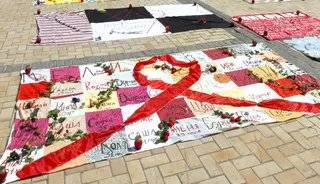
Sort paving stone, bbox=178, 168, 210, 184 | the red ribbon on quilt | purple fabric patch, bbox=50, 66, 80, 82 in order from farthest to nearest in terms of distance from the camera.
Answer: purple fabric patch, bbox=50, 66, 80, 82 → the red ribbon on quilt → paving stone, bbox=178, 168, 210, 184

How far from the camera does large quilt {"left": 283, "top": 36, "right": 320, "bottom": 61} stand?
295 inches

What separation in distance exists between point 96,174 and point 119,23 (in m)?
5.97

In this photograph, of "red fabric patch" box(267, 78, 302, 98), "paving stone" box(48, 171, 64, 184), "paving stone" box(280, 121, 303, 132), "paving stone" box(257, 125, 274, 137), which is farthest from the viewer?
"red fabric patch" box(267, 78, 302, 98)

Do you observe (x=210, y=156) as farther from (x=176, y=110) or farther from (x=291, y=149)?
(x=291, y=149)

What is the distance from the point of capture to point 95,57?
7.03 metres

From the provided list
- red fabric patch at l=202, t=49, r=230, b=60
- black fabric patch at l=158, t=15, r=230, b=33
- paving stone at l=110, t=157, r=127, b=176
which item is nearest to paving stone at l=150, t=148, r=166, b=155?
paving stone at l=110, t=157, r=127, b=176


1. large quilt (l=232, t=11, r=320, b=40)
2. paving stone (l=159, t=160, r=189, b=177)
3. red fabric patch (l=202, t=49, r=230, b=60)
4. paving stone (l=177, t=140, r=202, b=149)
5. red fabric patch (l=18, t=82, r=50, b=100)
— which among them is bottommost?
paving stone (l=159, t=160, r=189, b=177)

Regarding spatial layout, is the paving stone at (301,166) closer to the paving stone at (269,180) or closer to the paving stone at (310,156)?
the paving stone at (310,156)

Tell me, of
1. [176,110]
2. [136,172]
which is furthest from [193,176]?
[176,110]

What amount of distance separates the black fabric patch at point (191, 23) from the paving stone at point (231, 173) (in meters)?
5.31

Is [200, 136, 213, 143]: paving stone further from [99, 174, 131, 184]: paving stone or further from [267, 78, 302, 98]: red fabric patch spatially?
[267, 78, 302, 98]: red fabric patch

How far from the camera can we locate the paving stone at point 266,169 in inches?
163

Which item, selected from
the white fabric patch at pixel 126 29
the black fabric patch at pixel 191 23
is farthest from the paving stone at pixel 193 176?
the black fabric patch at pixel 191 23

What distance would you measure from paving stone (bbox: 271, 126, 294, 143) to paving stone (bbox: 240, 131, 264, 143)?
12.4 inches
